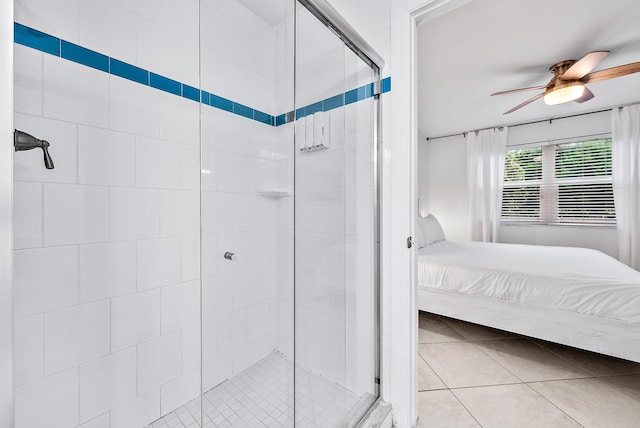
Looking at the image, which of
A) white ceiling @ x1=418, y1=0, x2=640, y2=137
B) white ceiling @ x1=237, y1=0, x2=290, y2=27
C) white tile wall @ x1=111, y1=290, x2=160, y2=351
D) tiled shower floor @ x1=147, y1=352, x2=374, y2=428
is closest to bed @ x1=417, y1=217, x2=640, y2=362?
tiled shower floor @ x1=147, y1=352, x2=374, y2=428

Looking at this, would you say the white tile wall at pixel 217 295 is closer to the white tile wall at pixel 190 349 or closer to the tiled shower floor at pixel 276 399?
the tiled shower floor at pixel 276 399

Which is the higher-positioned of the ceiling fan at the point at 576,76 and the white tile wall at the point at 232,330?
the ceiling fan at the point at 576,76

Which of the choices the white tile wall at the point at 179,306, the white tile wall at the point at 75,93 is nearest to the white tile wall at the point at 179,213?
the white tile wall at the point at 179,306

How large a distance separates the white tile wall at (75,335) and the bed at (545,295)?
2.26 metres

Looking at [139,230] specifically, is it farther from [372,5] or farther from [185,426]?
[372,5]

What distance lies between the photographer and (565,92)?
8.07ft

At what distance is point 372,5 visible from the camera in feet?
4.38

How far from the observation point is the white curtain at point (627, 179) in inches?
132

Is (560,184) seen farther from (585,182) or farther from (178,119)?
(178,119)

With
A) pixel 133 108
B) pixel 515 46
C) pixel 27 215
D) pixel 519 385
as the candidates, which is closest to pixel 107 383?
pixel 27 215

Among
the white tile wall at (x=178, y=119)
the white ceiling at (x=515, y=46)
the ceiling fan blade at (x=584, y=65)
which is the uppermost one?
the white ceiling at (x=515, y=46)

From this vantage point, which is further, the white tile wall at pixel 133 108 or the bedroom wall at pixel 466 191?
the bedroom wall at pixel 466 191

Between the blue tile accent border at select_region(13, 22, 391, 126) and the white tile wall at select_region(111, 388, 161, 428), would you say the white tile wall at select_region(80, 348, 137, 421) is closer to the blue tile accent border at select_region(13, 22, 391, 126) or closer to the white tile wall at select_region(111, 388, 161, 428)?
the white tile wall at select_region(111, 388, 161, 428)

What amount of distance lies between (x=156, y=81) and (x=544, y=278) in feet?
8.97
